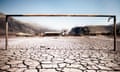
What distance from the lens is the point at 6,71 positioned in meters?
2.11

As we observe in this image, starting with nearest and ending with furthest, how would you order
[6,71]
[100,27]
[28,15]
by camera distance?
[6,71] → [28,15] → [100,27]

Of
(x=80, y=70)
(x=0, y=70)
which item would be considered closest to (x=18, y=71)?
(x=0, y=70)

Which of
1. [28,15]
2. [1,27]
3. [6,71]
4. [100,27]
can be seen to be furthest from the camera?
[100,27]

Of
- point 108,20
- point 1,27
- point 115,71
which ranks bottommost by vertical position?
point 115,71

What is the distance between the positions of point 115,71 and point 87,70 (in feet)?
1.68

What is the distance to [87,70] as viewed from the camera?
2211 mm

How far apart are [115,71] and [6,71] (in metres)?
2.01

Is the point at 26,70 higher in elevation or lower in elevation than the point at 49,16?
lower

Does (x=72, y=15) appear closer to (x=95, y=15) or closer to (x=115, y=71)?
Result: (x=95, y=15)

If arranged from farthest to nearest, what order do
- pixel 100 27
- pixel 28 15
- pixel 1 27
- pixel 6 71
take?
pixel 100 27
pixel 1 27
pixel 28 15
pixel 6 71

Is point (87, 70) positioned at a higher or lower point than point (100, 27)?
lower

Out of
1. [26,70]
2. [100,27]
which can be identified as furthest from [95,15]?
[100,27]

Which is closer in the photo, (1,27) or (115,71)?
(115,71)

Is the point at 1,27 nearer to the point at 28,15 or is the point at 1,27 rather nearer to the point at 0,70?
the point at 28,15
